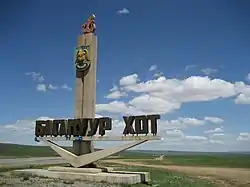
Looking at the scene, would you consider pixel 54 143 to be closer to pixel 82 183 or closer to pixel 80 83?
pixel 80 83

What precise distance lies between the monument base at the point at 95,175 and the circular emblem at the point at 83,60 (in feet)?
21.7

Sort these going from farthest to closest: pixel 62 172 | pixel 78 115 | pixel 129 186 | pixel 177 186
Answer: pixel 78 115 → pixel 62 172 → pixel 177 186 → pixel 129 186

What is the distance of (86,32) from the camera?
25.9 metres

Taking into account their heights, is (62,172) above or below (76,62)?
below

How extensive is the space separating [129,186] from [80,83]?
877cm

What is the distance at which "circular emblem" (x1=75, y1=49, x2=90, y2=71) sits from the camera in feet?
83.0

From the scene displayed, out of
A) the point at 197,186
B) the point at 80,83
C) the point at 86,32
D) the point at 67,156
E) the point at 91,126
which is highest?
the point at 86,32

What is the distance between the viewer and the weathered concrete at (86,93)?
24062mm

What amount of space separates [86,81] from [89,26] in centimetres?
383

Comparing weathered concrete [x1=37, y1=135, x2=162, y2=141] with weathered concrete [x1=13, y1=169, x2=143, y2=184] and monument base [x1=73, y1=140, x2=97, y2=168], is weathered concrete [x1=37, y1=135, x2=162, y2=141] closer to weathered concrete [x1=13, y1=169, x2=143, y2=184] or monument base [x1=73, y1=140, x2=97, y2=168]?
monument base [x1=73, y1=140, x2=97, y2=168]

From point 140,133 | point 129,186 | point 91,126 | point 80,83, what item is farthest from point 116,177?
point 80,83

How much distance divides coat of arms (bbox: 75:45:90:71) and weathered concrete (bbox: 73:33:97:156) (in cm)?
22

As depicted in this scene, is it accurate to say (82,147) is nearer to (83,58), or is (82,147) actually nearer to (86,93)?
(86,93)

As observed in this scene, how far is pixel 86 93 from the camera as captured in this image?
24.9 m
